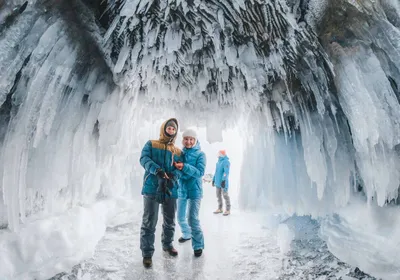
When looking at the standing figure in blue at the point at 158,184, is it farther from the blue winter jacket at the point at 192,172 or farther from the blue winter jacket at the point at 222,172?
the blue winter jacket at the point at 222,172

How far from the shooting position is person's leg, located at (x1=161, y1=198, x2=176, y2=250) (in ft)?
11.5

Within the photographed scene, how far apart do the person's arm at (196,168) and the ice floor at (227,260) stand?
121cm

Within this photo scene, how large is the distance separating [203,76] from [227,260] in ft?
10.1

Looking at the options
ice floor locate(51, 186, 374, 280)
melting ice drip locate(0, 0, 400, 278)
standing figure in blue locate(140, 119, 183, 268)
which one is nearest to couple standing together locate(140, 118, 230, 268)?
standing figure in blue locate(140, 119, 183, 268)

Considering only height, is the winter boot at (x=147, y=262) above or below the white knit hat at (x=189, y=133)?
below

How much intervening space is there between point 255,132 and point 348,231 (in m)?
3.81

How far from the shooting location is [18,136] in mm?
2842

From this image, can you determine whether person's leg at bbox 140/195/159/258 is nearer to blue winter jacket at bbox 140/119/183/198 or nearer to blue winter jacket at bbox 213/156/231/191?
blue winter jacket at bbox 140/119/183/198

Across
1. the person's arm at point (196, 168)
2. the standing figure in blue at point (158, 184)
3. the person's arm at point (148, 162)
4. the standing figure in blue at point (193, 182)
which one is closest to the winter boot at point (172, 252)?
the standing figure in blue at point (158, 184)

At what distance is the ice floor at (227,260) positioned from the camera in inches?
124

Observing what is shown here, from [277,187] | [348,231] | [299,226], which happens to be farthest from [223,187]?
[348,231]

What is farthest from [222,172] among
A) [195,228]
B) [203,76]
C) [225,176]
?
[195,228]

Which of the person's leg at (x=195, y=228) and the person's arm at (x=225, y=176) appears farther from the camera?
the person's arm at (x=225, y=176)

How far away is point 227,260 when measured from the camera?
12.2 ft
